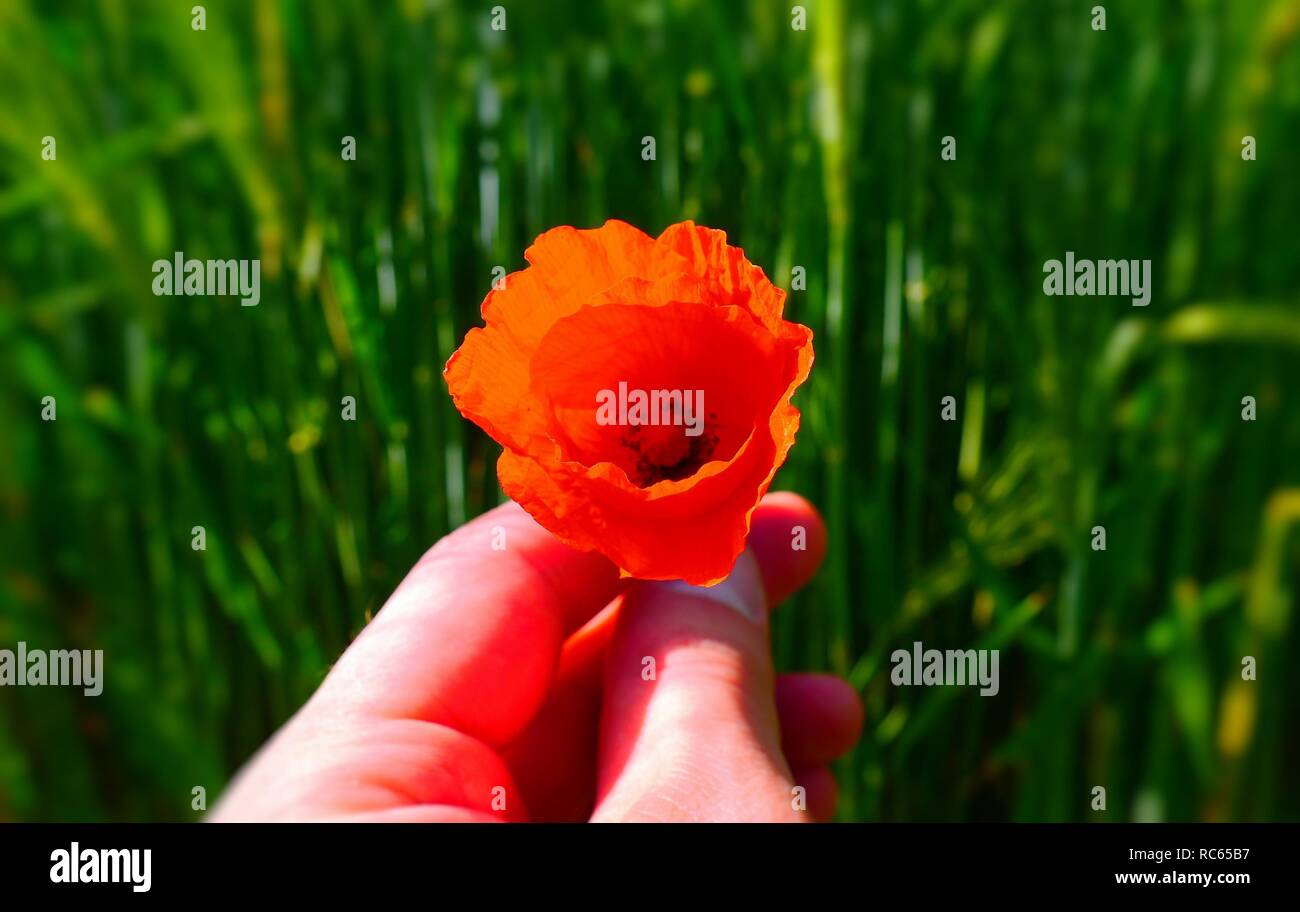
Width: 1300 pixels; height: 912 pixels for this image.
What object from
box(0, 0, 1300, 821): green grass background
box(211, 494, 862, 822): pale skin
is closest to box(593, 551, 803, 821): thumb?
box(211, 494, 862, 822): pale skin

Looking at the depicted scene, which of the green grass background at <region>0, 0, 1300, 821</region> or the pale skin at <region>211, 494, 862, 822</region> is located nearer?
the pale skin at <region>211, 494, 862, 822</region>

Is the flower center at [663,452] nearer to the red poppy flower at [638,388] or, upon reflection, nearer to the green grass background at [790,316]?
the red poppy flower at [638,388]

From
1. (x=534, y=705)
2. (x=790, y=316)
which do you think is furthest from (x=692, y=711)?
(x=790, y=316)

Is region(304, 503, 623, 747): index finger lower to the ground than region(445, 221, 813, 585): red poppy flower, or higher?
lower

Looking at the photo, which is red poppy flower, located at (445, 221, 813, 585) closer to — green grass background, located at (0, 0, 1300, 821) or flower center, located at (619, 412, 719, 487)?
flower center, located at (619, 412, 719, 487)

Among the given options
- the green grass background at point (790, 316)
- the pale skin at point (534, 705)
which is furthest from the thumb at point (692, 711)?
the green grass background at point (790, 316)

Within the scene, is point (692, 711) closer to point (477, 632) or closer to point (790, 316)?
point (477, 632)

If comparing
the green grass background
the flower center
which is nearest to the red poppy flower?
the flower center
